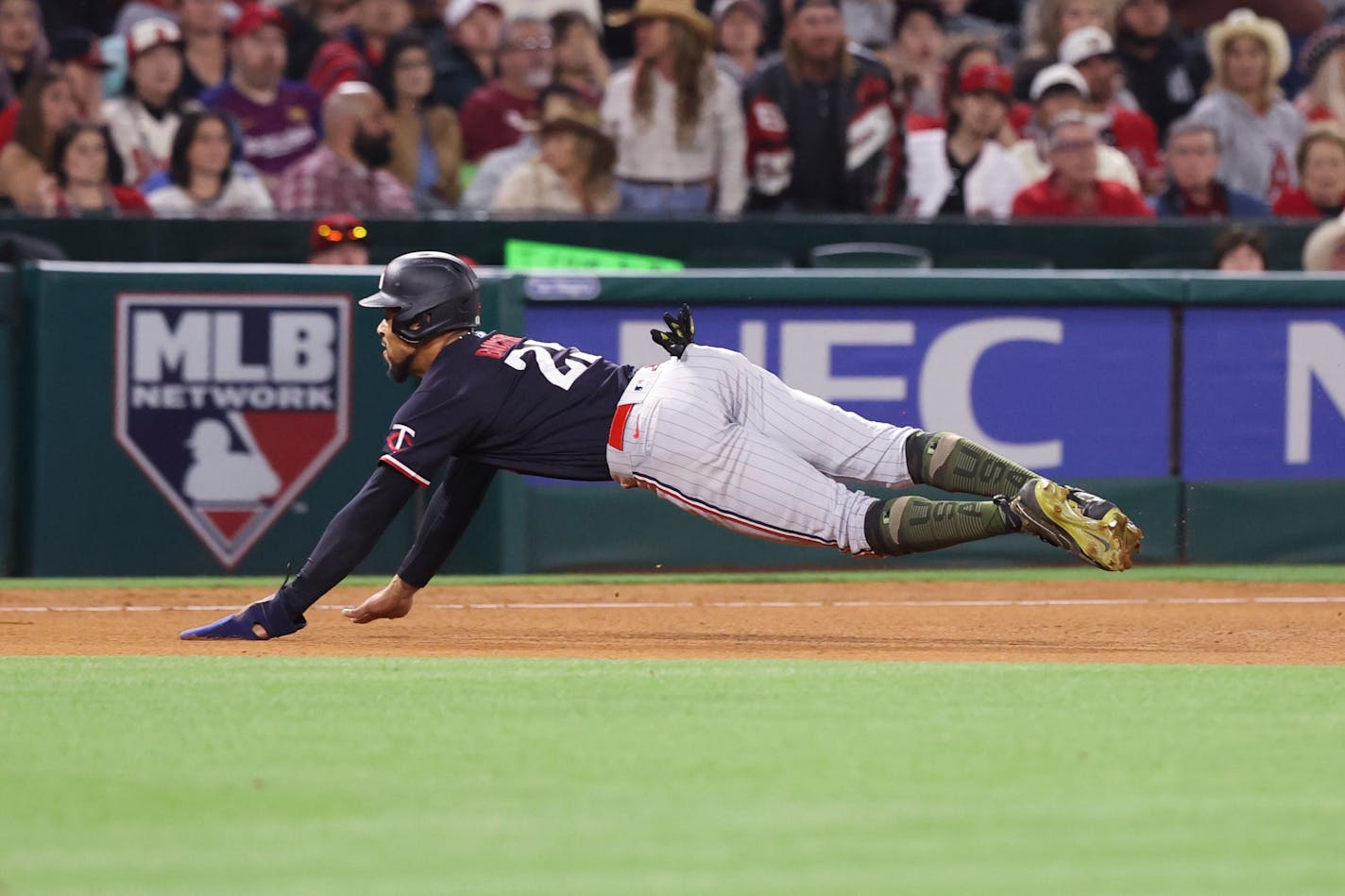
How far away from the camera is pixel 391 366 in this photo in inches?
320

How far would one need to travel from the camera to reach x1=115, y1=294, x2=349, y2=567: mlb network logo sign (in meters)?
10.6

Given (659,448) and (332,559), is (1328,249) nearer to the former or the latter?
(659,448)

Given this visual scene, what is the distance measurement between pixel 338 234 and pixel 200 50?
2.97 meters

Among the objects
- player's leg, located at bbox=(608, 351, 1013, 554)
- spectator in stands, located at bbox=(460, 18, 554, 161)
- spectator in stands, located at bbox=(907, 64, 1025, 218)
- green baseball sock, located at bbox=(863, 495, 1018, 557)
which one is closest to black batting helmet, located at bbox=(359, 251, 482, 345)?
player's leg, located at bbox=(608, 351, 1013, 554)

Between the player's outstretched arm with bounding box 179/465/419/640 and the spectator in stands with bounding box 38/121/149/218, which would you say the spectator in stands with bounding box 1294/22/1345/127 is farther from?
the player's outstretched arm with bounding box 179/465/419/640

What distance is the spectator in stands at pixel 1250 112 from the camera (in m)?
14.4

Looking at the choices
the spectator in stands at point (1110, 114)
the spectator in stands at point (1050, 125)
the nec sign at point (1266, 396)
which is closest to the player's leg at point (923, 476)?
the nec sign at point (1266, 396)

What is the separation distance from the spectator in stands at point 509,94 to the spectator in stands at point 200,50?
1.56 m

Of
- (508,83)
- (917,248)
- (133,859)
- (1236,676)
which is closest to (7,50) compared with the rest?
(508,83)

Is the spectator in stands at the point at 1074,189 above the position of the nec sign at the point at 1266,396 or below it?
above

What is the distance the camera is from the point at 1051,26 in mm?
15367

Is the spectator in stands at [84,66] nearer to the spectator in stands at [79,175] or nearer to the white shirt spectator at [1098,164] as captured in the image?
the spectator in stands at [79,175]

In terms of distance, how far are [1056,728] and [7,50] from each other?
991 cm

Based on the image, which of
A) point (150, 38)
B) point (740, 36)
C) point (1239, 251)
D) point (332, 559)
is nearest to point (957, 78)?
point (740, 36)
